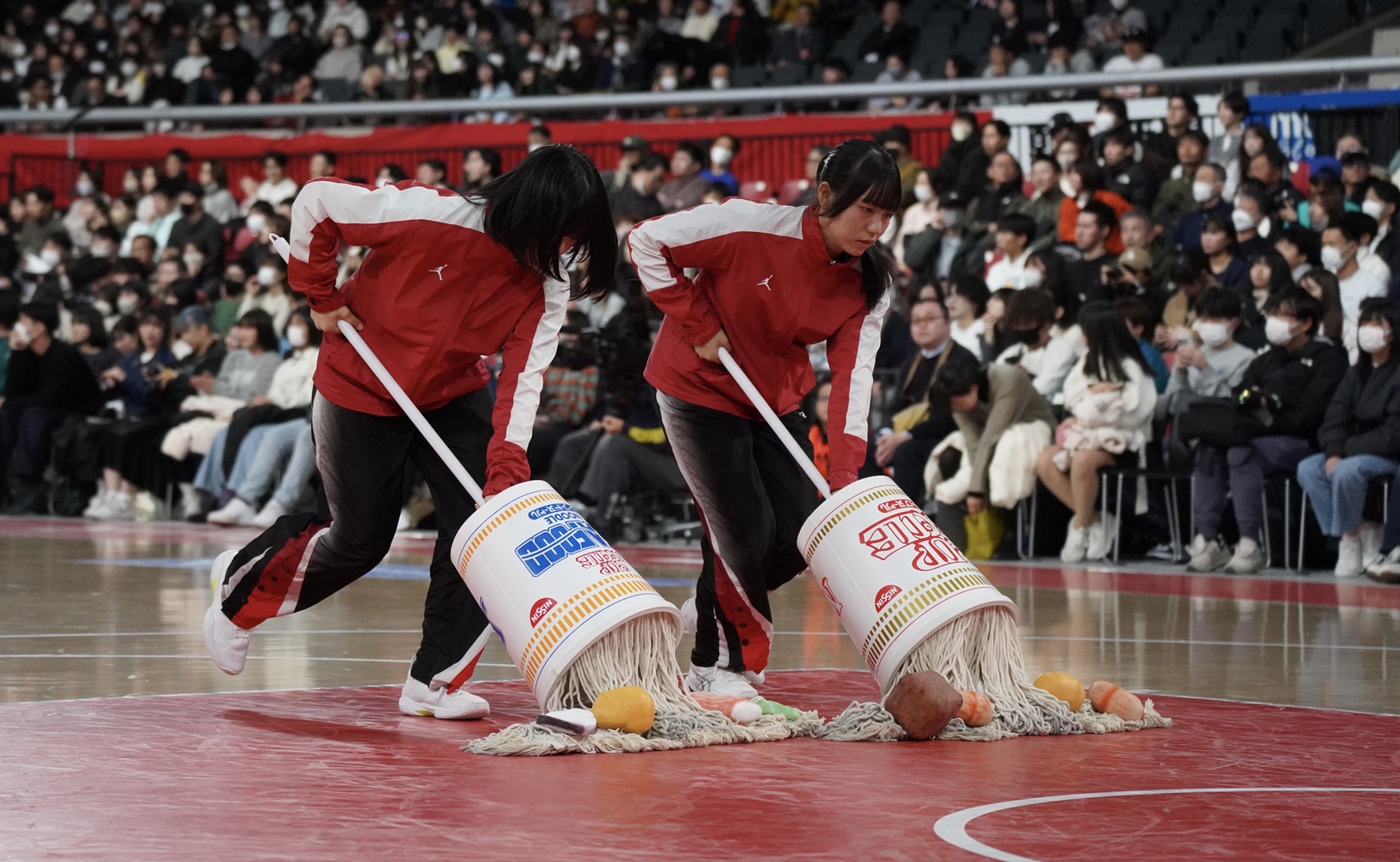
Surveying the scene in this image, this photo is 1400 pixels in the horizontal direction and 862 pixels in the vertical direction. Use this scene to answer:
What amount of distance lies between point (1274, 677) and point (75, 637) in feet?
14.8

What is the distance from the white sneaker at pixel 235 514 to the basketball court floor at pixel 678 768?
208 inches

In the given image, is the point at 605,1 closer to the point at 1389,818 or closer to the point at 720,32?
the point at 720,32

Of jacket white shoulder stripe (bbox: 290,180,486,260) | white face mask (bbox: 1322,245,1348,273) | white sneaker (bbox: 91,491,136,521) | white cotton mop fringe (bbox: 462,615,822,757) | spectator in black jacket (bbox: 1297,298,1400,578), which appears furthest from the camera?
white sneaker (bbox: 91,491,136,521)

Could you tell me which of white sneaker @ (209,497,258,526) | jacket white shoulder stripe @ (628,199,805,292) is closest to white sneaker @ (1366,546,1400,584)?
jacket white shoulder stripe @ (628,199,805,292)

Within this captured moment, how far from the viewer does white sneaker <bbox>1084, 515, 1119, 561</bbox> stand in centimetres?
1089

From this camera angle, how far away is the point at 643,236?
561cm

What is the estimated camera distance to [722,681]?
570 cm

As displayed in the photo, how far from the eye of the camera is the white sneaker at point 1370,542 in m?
10.0

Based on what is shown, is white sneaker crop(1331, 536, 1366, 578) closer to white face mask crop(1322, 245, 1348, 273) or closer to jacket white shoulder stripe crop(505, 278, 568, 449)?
white face mask crop(1322, 245, 1348, 273)

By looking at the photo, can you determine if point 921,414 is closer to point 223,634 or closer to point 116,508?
point 223,634

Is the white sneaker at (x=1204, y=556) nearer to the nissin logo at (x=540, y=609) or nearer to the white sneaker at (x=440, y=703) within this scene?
the white sneaker at (x=440, y=703)

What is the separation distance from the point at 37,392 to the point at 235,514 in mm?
2455

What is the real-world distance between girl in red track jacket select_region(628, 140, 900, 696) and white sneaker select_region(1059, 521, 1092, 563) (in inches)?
214

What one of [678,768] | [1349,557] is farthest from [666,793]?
[1349,557]
